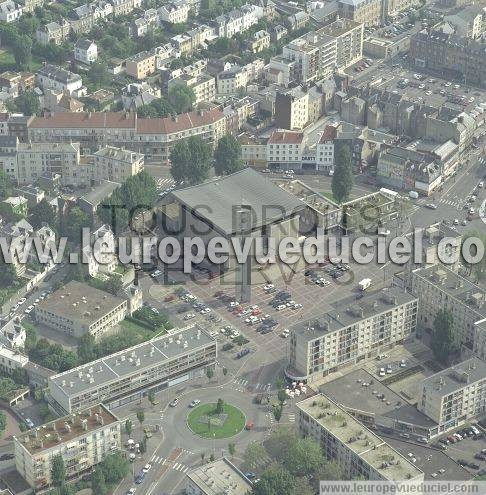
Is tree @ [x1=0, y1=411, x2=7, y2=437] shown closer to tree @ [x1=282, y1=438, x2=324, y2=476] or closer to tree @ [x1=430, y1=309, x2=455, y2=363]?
tree @ [x1=282, y1=438, x2=324, y2=476]

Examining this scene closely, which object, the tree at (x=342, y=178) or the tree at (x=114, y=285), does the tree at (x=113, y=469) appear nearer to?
the tree at (x=114, y=285)

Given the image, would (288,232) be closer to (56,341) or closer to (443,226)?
(443,226)

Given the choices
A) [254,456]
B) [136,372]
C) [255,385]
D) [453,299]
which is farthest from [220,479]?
[453,299]

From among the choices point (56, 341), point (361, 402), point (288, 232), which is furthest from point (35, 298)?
point (361, 402)

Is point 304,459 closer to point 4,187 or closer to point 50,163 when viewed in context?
point 4,187

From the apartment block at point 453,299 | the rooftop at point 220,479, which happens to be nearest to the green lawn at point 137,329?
the rooftop at point 220,479

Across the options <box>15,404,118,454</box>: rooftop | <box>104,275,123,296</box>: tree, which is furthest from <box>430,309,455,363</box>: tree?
<box>15,404,118,454</box>: rooftop
